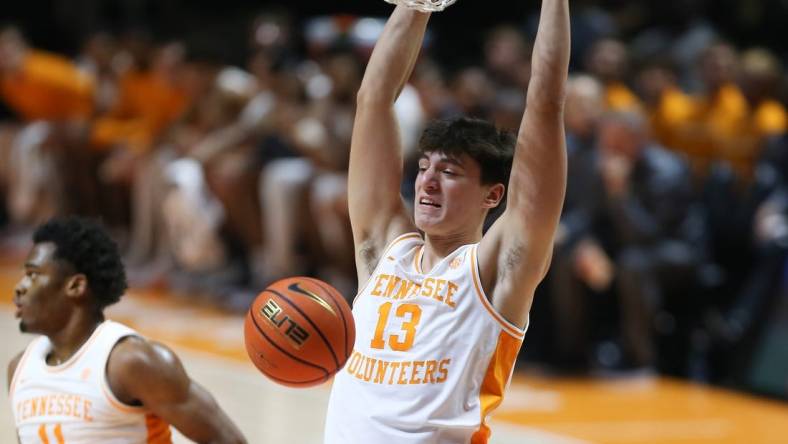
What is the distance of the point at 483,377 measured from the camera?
3.33 m

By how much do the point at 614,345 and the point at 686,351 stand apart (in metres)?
0.52

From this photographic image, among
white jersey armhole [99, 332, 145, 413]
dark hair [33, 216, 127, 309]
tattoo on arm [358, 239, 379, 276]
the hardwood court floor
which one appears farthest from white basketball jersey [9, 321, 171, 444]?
the hardwood court floor

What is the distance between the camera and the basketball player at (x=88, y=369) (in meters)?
3.63

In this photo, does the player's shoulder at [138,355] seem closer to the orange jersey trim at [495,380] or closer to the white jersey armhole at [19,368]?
the white jersey armhole at [19,368]

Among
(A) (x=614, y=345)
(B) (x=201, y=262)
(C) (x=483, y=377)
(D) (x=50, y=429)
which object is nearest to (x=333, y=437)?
(C) (x=483, y=377)

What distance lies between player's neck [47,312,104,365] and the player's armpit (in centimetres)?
15

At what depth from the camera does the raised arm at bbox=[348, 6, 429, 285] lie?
12.0 feet

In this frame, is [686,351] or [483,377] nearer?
[483,377]

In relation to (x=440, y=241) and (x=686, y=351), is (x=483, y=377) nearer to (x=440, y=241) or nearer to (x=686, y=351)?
(x=440, y=241)

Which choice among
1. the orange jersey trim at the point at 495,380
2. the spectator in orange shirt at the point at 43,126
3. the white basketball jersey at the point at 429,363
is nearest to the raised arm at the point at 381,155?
the white basketball jersey at the point at 429,363

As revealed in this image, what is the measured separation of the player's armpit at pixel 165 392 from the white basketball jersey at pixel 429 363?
1.30 feet

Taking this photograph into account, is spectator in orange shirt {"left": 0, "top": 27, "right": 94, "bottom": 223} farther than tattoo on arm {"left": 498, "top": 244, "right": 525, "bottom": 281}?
Yes

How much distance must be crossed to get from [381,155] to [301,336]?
621 mm

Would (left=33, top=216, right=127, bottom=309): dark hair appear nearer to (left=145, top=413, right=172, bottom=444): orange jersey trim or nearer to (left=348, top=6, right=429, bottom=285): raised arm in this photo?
(left=145, top=413, right=172, bottom=444): orange jersey trim
